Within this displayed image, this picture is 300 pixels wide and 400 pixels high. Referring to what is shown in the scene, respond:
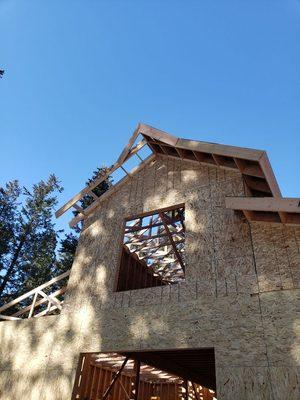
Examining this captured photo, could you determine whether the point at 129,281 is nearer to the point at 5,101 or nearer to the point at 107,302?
the point at 107,302

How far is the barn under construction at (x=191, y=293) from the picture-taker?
6.15 metres

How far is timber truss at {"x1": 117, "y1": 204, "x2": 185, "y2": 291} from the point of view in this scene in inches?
445

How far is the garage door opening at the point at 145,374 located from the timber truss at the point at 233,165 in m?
3.34

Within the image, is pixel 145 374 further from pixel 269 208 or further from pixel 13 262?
pixel 13 262

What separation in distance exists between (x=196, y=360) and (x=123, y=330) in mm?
4163

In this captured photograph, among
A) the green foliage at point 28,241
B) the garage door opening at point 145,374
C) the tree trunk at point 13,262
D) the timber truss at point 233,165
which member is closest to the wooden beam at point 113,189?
the timber truss at point 233,165

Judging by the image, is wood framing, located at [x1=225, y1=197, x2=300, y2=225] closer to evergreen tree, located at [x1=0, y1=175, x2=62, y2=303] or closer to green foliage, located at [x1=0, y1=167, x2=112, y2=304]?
green foliage, located at [x1=0, y1=167, x2=112, y2=304]

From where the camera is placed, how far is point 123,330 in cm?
773

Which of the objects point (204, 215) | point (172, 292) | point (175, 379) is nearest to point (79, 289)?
point (172, 292)

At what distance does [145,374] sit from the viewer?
1590cm

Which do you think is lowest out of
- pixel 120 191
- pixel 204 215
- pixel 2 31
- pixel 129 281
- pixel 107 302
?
pixel 107 302

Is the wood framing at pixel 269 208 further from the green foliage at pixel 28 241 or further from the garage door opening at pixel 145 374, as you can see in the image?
the green foliage at pixel 28 241

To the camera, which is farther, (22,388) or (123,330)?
(22,388)

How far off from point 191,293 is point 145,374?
11.0 meters
